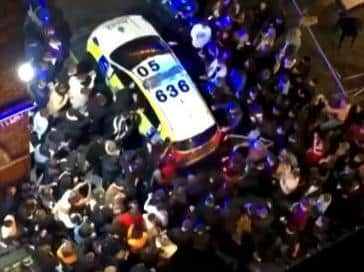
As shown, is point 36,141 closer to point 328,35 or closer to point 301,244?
point 301,244

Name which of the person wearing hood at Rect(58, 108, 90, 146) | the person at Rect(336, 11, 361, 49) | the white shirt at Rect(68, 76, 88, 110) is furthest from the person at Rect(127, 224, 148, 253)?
the person at Rect(336, 11, 361, 49)

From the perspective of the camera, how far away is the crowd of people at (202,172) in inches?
473

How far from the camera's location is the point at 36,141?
12.8m

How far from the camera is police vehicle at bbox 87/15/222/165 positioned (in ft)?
43.4

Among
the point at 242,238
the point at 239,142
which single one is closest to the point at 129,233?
the point at 242,238

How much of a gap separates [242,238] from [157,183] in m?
1.11

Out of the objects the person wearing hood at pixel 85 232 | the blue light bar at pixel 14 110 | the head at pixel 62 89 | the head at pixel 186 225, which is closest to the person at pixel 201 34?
the head at pixel 62 89

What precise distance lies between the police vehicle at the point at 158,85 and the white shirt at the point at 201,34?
0.33m

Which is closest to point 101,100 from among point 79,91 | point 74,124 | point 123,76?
point 79,91

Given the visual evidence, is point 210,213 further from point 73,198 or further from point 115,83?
point 115,83

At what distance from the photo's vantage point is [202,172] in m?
12.8

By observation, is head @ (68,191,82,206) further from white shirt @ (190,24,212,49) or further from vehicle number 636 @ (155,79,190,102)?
white shirt @ (190,24,212,49)

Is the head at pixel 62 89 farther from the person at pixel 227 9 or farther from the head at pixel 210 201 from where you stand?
the person at pixel 227 9

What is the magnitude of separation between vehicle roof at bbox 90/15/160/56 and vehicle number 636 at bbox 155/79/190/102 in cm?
86
